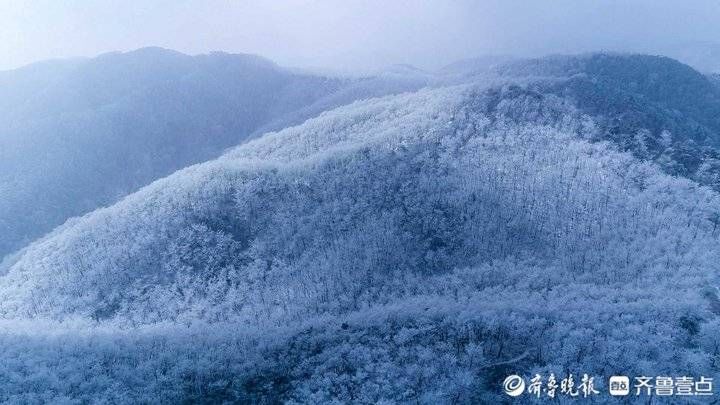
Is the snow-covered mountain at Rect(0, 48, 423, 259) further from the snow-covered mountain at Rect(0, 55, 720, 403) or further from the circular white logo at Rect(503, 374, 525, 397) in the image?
the circular white logo at Rect(503, 374, 525, 397)

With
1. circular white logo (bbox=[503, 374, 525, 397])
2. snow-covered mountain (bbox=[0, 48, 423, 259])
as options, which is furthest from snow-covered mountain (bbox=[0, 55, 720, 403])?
snow-covered mountain (bbox=[0, 48, 423, 259])

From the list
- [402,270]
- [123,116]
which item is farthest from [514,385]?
[123,116]

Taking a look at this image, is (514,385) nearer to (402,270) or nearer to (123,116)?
(402,270)

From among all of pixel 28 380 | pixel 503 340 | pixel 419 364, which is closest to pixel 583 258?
pixel 503 340

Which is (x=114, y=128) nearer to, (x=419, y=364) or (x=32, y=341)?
(x=32, y=341)

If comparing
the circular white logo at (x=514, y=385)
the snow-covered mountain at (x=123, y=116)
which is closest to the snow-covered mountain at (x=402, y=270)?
the circular white logo at (x=514, y=385)

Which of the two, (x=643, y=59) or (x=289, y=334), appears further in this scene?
(x=643, y=59)
